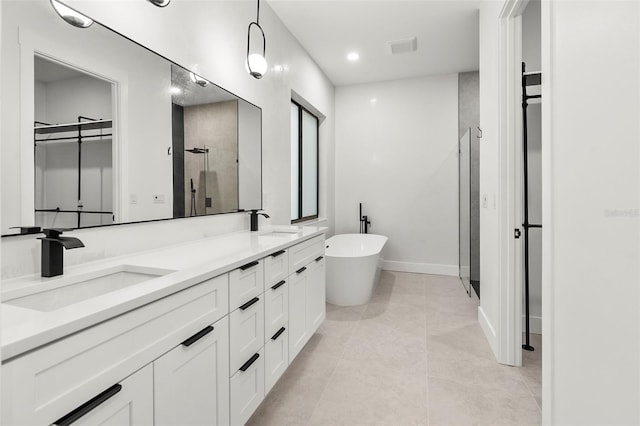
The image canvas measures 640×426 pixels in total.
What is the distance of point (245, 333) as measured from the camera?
142 cm

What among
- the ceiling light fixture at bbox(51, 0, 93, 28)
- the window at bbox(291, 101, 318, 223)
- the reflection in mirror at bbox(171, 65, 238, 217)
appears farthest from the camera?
the window at bbox(291, 101, 318, 223)

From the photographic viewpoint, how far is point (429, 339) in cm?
258

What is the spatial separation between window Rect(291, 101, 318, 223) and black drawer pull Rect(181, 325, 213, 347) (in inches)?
104

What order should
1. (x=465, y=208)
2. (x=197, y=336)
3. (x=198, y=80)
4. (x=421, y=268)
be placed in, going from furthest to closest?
1. (x=421, y=268)
2. (x=465, y=208)
3. (x=198, y=80)
4. (x=197, y=336)

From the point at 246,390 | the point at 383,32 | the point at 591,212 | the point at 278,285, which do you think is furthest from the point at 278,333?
the point at 383,32

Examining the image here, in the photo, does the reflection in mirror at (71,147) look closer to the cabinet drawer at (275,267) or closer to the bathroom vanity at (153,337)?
the bathroom vanity at (153,337)

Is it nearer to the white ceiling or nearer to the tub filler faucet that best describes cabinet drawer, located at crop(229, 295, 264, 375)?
the white ceiling

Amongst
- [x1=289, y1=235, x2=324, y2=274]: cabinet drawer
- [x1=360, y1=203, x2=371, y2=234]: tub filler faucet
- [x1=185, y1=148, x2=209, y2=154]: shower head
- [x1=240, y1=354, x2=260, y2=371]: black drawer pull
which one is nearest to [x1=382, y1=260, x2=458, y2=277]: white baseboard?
[x1=360, y1=203, x2=371, y2=234]: tub filler faucet

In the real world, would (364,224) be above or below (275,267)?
above

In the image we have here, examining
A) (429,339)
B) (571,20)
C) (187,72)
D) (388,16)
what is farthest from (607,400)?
(388,16)

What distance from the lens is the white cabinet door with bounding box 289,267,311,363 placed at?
194cm

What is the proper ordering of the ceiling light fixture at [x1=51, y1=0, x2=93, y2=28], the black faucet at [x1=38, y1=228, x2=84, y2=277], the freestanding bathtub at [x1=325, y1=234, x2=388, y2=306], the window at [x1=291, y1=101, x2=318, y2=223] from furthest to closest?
the window at [x1=291, y1=101, x2=318, y2=223], the freestanding bathtub at [x1=325, y1=234, x2=388, y2=306], the ceiling light fixture at [x1=51, y1=0, x2=93, y2=28], the black faucet at [x1=38, y1=228, x2=84, y2=277]

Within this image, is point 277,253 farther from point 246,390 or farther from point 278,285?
point 246,390

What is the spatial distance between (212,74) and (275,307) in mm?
1531
